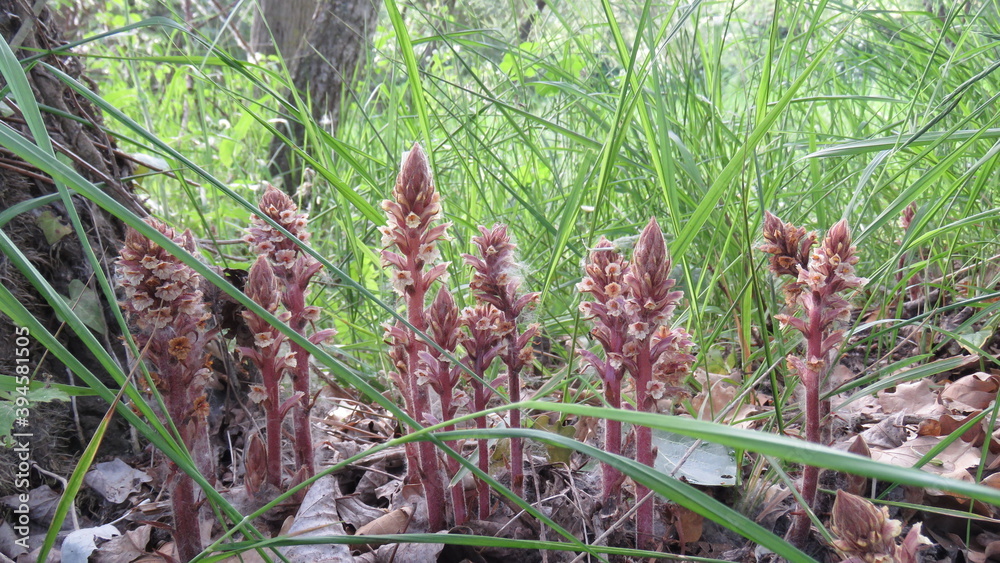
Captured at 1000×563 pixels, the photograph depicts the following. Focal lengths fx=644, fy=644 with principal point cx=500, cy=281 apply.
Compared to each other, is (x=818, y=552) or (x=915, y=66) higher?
(x=915, y=66)

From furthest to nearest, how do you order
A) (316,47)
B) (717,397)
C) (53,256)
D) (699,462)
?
(316,47)
(717,397)
(53,256)
(699,462)

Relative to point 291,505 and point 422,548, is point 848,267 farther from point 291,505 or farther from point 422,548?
point 291,505

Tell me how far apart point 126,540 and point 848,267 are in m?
1.53

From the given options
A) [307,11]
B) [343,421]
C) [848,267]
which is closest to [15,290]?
[343,421]

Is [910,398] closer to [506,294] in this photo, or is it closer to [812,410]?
[812,410]

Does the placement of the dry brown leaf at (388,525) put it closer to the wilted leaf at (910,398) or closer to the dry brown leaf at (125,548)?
the dry brown leaf at (125,548)

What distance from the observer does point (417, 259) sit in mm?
1214

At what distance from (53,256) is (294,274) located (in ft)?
2.78

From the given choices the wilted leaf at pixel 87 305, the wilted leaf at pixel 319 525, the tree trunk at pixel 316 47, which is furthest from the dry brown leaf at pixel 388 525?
the tree trunk at pixel 316 47

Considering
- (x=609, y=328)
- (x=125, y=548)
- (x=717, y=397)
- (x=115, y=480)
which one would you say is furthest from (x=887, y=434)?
(x=115, y=480)

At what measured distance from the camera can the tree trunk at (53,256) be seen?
159 cm

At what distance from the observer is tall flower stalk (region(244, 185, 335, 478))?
131cm

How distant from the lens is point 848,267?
1.16m

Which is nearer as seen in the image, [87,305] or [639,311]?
[639,311]
